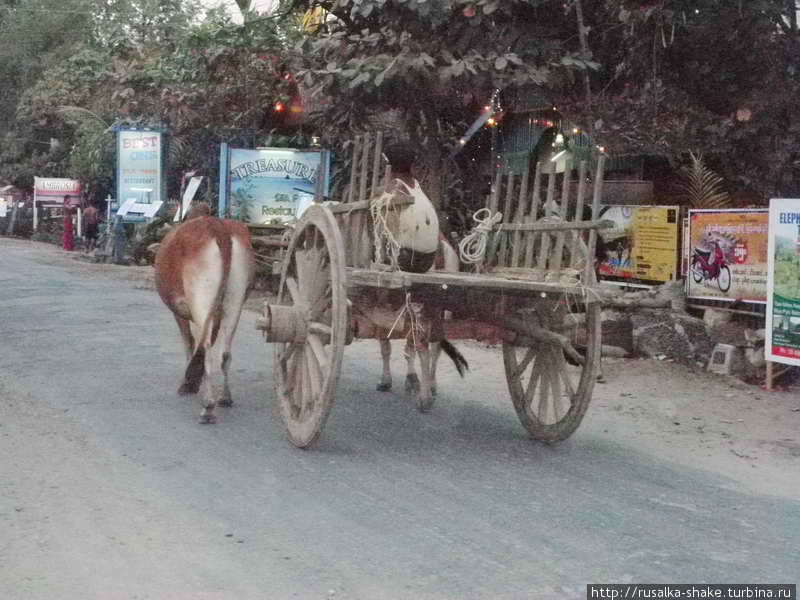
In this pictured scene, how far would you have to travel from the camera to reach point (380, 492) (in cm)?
547

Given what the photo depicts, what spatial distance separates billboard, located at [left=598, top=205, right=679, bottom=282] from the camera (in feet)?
35.7

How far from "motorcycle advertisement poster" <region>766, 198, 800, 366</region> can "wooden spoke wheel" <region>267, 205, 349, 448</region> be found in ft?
13.7

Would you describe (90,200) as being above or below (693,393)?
above

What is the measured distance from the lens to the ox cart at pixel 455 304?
5.91 metres

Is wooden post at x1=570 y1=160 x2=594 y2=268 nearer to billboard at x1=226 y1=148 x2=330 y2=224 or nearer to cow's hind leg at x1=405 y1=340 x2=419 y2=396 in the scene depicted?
cow's hind leg at x1=405 y1=340 x2=419 y2=396

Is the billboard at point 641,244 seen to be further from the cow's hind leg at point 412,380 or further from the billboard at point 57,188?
the billboard at point 57,188

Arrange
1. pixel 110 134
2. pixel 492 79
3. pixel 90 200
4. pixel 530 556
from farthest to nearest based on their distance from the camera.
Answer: pixel 90 200 → pixel 110 134 → pixel 492 79 → pixel 530 556

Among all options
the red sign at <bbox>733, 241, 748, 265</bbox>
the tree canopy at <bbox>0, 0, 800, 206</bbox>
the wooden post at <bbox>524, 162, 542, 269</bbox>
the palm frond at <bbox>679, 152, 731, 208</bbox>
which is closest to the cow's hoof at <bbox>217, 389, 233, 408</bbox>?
the wooden post at <bbox>524, 162, 542, 269</bbox>

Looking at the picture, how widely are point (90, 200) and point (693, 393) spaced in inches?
1074

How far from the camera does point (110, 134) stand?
26.3m

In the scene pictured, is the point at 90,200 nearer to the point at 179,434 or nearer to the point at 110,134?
the point at 110,134

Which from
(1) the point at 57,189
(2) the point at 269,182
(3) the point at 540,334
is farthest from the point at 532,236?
(1) the point at 57,189

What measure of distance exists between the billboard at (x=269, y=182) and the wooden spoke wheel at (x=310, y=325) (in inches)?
414

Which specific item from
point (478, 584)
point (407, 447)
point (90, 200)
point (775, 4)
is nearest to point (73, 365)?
point (407, 447)
